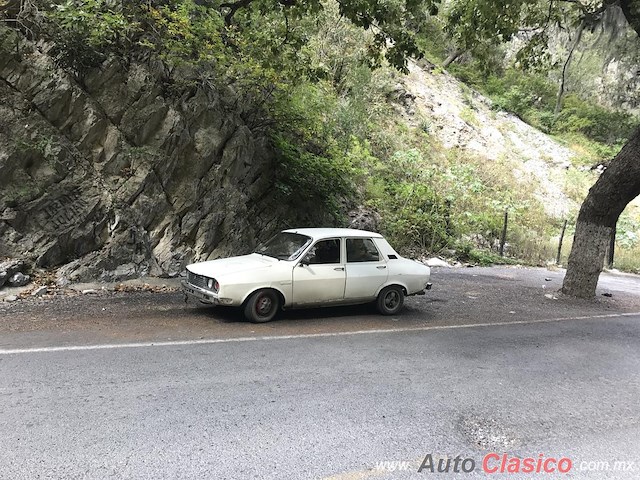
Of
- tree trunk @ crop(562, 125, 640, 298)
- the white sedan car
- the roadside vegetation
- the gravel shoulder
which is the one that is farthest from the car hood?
tree trunk @ crop(562, 125, 640, 298)

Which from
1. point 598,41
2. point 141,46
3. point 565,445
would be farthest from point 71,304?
point 598,41

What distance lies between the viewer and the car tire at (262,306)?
7.51 metres

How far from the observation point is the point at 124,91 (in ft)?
36.6

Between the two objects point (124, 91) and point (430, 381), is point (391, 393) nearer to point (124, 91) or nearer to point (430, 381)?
point (430, 381)

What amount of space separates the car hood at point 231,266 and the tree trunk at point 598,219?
8610 mm

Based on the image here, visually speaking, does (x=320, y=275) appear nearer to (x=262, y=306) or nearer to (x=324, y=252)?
(x=324, y=252)

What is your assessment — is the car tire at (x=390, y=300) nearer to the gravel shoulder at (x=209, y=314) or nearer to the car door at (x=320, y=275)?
the gravel shoulder at (x=209, y=314)

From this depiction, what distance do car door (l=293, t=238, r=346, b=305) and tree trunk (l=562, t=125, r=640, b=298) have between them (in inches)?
293

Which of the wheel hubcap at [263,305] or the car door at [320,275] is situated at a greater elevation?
the car door at [320,275]

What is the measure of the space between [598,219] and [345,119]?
35.1 ft

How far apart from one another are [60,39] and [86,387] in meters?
8.47

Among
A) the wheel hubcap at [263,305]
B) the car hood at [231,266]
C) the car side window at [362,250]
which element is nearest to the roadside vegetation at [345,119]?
the car side window at [362,250]

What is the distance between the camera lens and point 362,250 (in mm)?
8680

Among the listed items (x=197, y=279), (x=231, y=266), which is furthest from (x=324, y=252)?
(x=197, y=279)
